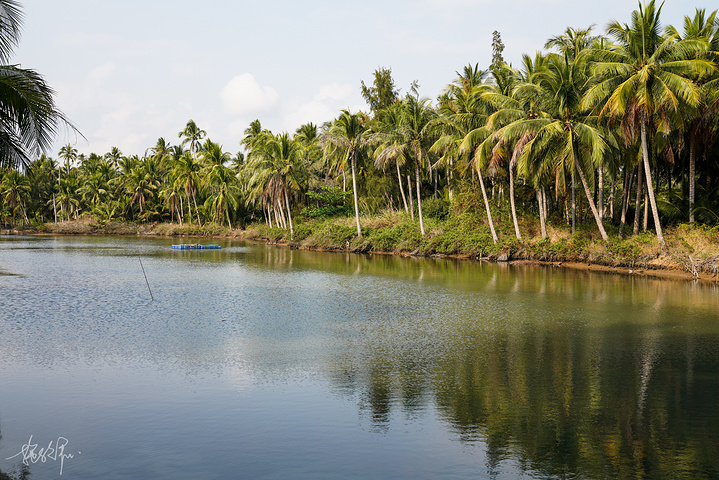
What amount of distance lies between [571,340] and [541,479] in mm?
8692

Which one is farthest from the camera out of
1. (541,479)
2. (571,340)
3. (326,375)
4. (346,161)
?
(346,161)

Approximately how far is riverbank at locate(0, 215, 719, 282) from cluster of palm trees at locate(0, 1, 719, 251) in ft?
3.24

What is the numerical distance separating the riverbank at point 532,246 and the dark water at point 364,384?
4208mm

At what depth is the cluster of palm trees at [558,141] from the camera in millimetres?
27969

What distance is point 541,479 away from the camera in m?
7.88

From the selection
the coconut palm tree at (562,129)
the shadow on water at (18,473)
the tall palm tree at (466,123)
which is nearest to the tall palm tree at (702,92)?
the coconut palm tree at (562,129)

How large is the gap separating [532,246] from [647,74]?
1274 cm

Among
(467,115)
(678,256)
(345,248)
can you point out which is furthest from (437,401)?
(345,248)

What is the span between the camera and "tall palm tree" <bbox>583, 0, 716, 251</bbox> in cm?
2669

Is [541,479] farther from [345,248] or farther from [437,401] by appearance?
[345,248]

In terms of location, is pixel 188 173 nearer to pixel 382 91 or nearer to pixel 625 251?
pixel 382 91

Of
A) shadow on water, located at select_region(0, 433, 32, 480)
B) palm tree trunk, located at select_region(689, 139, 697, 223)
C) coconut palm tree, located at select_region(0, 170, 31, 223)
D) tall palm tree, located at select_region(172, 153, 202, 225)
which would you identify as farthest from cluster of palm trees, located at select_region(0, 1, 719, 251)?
coconut palm tree, located at select_region(0, 170, 31, 223)

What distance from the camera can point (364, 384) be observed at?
1212 centimetres

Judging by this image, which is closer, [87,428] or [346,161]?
[87,428]
